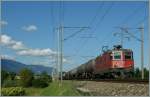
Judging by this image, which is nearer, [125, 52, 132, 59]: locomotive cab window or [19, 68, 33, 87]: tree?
[19, 68, 33, 87]: tree

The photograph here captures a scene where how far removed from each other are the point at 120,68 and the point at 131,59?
0.58 m

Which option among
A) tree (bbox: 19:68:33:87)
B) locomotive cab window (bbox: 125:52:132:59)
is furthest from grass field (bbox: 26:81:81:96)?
locomotive cab window (bbox: 125:52:132:59)

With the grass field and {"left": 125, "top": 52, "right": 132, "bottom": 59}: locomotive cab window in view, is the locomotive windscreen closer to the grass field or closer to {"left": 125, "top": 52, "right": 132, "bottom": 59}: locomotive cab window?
{"left": 125, "top": 52, "right": 132, "bottom": 59}: locomotive cab window

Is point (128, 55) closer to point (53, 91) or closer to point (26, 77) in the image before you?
point (53, 91)

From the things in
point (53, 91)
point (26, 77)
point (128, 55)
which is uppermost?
point (128, 55)

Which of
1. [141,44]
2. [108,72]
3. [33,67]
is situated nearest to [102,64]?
[108,72]

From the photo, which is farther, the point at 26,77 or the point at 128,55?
the point at 128,55

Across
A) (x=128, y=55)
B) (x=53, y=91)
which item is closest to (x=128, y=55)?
(x=128, y=55)

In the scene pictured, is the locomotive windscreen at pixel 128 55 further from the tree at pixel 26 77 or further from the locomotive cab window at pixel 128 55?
the tree at pixel 26 77

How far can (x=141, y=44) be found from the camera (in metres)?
13.5

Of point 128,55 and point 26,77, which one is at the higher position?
point 128,55

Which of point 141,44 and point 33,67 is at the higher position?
point 141,44

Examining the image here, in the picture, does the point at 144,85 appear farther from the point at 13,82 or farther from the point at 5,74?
the point at 13,82

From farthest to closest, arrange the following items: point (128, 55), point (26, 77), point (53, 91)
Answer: point (128, 55) → point (53, 91) → point (26, 77)
